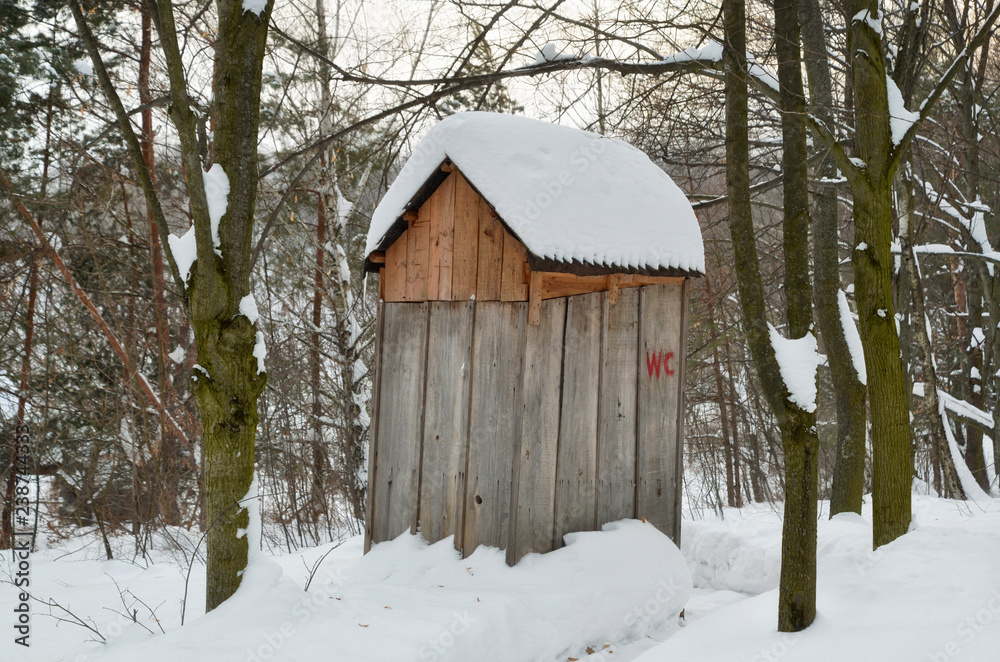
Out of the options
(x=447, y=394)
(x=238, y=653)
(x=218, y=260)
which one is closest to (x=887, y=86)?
(x=447, y=394)

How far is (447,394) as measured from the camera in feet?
15.2

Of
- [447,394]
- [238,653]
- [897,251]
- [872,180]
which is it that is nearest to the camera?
[238,653]

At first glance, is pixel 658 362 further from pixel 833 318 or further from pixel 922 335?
Result: pixel 922 335

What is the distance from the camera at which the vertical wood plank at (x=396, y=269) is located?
16.7 ft

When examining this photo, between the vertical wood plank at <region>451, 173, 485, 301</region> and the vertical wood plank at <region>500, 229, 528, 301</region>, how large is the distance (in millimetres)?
254

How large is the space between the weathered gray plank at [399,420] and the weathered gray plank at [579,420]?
1.09m

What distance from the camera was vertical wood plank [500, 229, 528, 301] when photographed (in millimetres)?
4250

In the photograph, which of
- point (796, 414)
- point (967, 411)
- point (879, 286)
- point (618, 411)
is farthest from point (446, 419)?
point (967, 411)

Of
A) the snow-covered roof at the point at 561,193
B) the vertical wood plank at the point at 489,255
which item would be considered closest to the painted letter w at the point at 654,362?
the snow-covered roof at the point at 561,193

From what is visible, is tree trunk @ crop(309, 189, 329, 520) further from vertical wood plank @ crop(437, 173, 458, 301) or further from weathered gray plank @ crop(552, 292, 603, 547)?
weathered gray plank @ crop(552, 292, 603, 547)

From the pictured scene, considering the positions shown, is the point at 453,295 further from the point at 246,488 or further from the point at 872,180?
the point at 872,180

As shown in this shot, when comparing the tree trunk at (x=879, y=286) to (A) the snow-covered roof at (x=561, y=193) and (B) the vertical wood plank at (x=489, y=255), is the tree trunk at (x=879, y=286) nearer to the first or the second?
(A) the snow-covered roof at (x=561, y=193)

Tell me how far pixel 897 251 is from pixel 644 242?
4382mm

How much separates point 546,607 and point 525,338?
164 cm
